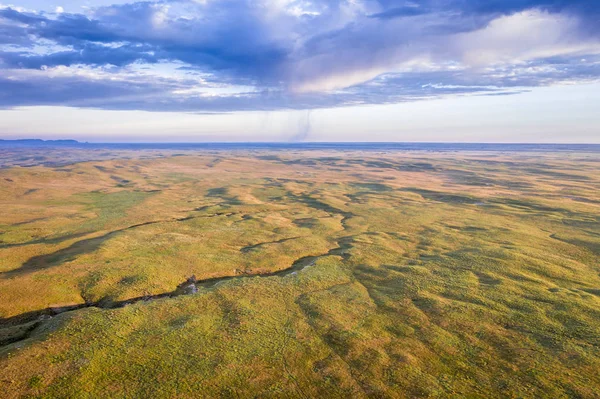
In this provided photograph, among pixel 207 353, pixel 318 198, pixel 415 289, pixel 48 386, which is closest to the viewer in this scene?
pixel 48 386

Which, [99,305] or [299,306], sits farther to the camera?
[99,305]

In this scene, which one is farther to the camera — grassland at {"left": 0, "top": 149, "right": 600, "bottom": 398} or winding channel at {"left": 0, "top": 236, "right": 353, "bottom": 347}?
winding channel at {"left": 0, "top": 236, "right": 353, "bottom": 347}

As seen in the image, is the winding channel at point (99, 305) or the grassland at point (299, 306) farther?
the winding channel at point (99, 305)

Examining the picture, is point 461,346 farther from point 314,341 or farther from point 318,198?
point 318,198

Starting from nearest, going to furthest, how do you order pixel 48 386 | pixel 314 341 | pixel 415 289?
1. pixel 48 386
2. pixel 314 341
3. pixel 415 289

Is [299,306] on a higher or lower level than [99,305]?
higher

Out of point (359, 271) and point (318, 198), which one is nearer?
point (359, 271)

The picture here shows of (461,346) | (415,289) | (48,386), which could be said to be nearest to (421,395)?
(461,346)
